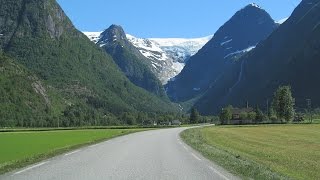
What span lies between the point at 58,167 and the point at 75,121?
576 ft

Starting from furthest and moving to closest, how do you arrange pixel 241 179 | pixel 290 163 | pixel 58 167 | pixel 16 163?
1. pixel 290 163
2. pixel 16 163
3. pixel 58 167
4. pixel 241 179

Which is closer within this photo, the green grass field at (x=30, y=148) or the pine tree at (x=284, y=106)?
the green grass field at (x=30, y=148)

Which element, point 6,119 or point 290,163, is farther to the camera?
point 6,119

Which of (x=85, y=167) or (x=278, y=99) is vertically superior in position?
(x=278, y=99)

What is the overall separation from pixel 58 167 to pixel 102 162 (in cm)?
295

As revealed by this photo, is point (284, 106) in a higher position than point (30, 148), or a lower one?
higher

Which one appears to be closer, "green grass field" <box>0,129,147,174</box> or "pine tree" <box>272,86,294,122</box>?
"green grass field" <box>0,129,147,174</box>

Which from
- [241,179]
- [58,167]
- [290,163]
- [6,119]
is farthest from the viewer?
[6,119]

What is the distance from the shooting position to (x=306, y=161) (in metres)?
26.2

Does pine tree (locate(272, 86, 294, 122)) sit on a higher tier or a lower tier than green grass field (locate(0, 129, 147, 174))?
higher

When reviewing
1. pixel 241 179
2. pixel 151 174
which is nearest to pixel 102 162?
pixel 151 174

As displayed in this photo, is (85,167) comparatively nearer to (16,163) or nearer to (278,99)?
(16,163)

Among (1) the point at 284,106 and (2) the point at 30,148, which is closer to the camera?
(2) the point at 30,148

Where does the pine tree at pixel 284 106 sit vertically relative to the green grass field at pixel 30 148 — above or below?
above
